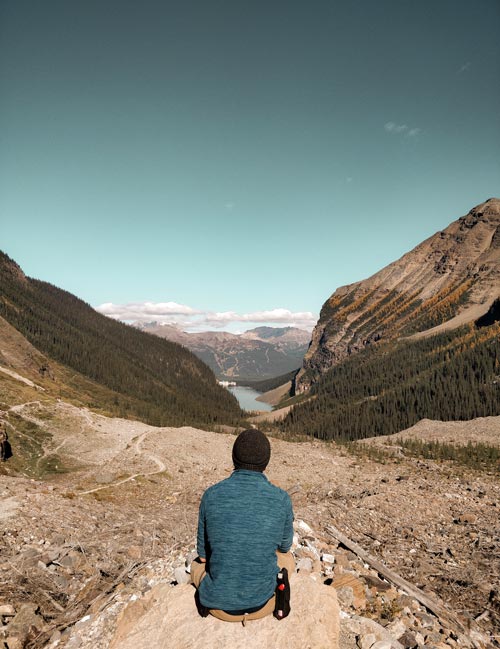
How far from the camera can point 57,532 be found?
13266 mm

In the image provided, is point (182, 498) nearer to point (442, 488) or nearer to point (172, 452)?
point (172, 452)

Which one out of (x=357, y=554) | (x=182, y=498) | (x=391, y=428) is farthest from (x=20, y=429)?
(x=391, y=428)

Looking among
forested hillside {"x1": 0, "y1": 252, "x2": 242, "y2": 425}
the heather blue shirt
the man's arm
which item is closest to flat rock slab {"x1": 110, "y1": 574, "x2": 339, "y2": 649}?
the heather blue shirt

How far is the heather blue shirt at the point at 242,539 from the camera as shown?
4910 millimetres

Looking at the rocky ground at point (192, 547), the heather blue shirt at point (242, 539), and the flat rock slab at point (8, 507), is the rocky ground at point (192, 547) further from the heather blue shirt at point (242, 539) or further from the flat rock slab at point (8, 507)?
the heather blue shirt at point (242, 539)

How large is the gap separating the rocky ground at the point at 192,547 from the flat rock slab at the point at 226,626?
1.61m

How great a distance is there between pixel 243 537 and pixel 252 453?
4.01ft

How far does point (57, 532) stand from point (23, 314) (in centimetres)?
14945

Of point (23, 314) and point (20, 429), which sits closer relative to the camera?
point (20, 429)

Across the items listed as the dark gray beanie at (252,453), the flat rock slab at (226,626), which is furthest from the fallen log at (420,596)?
the dark gray beanie at (252,453)

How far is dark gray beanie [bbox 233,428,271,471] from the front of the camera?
212 inches

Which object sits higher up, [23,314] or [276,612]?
[23,314]

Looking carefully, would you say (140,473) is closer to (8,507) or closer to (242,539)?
(8,507)

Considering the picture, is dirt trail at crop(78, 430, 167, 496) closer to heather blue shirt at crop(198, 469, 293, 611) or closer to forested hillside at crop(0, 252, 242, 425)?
heather blue shirt at crop(198, 469, 293, 611)
